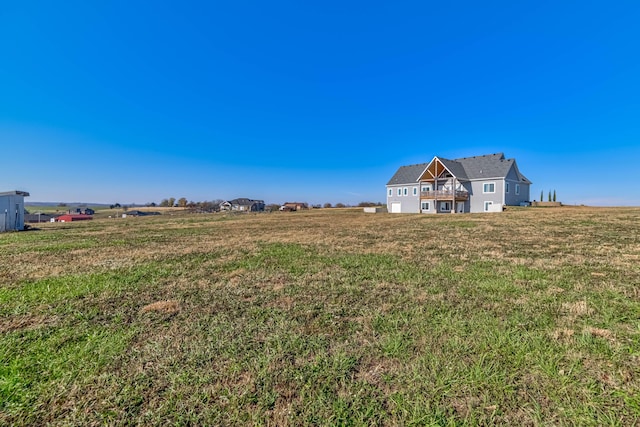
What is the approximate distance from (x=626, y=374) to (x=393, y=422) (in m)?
2.35

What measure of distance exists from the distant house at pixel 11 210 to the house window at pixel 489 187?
135 ft

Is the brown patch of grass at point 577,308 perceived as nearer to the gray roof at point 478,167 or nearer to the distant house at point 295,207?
the gray roof at point 478,167

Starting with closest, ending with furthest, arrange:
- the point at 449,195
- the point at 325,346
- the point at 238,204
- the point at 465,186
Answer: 1. the point at 325,346
2. the point at 449,195
3. the point at 465,186
4. the point at 238,204

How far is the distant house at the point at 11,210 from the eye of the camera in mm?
16688

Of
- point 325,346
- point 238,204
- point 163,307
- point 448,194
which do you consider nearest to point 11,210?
point 163,307

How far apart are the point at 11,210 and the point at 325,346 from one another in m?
24.9

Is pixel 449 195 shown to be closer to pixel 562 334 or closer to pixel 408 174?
pixel 408 174

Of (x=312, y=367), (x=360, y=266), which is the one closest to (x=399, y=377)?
(x=312, y=367)

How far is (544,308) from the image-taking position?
157 inches

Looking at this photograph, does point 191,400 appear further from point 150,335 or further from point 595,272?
point 595,272

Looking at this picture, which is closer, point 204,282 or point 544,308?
point 544,308

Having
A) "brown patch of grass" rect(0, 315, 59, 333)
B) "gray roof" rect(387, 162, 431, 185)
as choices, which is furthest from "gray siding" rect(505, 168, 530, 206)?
"brown patch of grass" rect(0, 315, 59, 333)

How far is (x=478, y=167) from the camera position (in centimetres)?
3117

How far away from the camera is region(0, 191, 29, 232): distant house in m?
16.7
